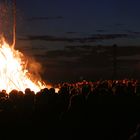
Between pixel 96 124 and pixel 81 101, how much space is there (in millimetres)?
624

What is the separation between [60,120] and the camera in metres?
12.4

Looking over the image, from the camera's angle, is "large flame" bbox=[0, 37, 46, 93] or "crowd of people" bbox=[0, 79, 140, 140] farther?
"large flame" bbox=[0, 37, 46, 93]

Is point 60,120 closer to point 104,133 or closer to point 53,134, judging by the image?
point 53,134

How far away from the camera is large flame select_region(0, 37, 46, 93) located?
2784cm

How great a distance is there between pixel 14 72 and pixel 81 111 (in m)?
16.8

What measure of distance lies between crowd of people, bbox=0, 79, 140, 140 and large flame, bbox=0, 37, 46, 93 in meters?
13.8

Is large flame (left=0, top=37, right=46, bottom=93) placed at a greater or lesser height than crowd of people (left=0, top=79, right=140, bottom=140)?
greater

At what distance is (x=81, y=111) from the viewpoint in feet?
39.5

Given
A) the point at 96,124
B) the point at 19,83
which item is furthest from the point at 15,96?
the point at 19,83

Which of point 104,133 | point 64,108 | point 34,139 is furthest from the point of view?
point 64,108

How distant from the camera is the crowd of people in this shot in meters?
12.0

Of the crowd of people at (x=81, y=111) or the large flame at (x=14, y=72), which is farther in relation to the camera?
the large flame at (x=14, y=72)

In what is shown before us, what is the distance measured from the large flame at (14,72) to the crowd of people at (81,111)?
13824 millimetres

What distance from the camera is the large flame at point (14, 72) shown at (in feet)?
91.4
